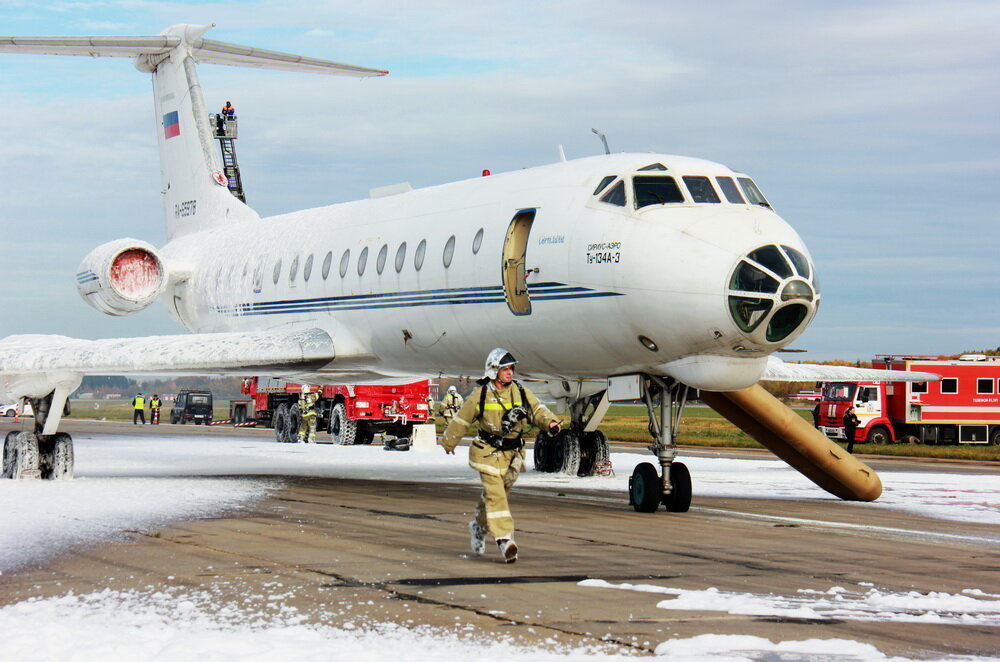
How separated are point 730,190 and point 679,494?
349 cm

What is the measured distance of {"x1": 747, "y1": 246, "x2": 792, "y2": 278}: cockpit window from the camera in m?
12.2

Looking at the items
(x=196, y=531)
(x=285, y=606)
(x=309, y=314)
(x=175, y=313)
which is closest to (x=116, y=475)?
(x=309, y=314)

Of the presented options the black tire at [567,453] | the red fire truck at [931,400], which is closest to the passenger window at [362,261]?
the black tire at [567,453]

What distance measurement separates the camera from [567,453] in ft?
68.3

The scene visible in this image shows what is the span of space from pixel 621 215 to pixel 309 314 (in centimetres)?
779

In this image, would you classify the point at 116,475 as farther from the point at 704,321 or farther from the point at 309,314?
the point at 704,321

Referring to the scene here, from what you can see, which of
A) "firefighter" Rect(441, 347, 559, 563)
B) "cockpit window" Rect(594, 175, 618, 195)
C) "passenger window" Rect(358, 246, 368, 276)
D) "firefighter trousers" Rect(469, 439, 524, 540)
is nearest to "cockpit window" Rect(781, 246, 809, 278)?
"cockpit window" Rect(594, 175, 618, 195)

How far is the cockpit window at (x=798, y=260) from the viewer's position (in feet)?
40.6

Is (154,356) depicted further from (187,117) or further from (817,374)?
(817,374)

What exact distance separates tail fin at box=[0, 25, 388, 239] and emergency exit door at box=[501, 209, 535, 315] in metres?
11.5

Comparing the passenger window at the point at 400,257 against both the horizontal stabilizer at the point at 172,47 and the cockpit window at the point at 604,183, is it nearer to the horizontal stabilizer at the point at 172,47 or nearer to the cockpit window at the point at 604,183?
the cockpit window at the point at 604,183

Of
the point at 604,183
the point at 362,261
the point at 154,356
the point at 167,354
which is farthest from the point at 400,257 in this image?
the point at 604,183

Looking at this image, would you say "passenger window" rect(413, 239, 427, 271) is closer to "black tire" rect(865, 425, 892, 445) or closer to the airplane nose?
the airplane nose

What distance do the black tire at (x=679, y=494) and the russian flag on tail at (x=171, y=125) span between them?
16.7 metres
